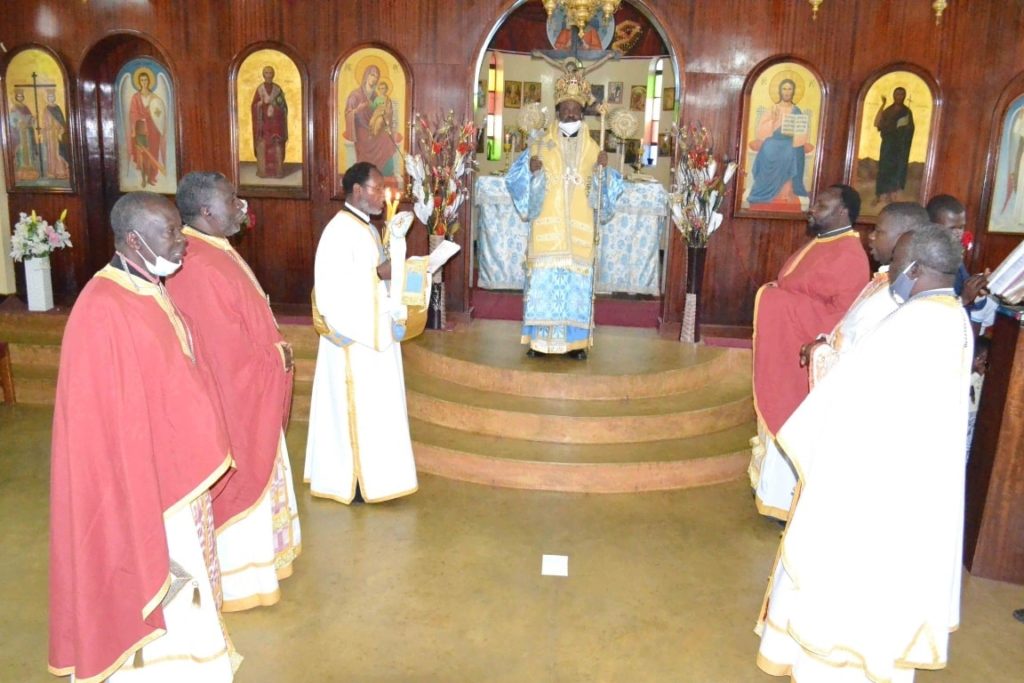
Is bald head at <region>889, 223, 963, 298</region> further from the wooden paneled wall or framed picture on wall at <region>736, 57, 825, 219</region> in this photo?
framed picture on wall at <region>736, 57, 825, 219</region>

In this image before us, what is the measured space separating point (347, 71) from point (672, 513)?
20.4 ft

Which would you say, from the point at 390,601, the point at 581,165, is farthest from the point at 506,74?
the point at 390,601

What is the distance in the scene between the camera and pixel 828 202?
5031mm

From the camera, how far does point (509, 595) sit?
14.6ft

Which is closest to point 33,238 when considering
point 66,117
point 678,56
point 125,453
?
point 66,117

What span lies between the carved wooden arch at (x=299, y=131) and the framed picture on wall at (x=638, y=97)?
19.5ft

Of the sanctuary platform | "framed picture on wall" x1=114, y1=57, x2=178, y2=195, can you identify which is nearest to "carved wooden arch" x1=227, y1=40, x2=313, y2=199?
"framed picture on wall" x1=114, y1=57, x2=178, y2=195

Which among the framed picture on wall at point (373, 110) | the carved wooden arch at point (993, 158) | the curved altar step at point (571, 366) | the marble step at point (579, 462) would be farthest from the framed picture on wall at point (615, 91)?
the marble step at point (579, 462)

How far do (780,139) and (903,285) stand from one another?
19.7 feet

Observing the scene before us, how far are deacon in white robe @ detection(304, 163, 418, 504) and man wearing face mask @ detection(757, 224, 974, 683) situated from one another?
112 inches

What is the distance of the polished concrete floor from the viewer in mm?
3816

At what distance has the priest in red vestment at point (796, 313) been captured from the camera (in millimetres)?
5070

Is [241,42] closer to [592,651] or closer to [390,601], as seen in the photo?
[390,601]

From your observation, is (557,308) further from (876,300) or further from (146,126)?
(146,126)
